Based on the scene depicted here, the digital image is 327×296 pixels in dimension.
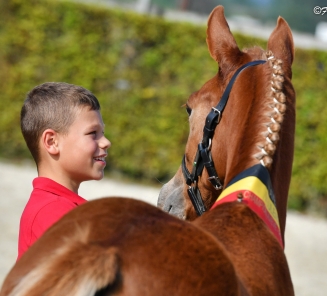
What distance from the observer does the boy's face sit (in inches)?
96.7

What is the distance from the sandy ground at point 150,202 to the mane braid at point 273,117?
14.0 ft

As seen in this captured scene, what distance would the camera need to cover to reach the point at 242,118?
2.60 metres

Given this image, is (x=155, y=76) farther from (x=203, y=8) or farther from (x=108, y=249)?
(x=108, y=249)

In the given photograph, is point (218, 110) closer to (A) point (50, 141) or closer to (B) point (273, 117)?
(B) point (273, 117)

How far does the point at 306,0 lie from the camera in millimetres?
20781

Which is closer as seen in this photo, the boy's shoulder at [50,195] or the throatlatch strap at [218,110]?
the boy's shoulder at [50,195]

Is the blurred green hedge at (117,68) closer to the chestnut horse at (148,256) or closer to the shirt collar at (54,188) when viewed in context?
the shirt collar at (54,188)

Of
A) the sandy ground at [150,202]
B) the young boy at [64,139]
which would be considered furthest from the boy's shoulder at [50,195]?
the sandy ground at [150,202]

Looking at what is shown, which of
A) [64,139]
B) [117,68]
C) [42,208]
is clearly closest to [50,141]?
[64,139]

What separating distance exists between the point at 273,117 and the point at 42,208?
104cm

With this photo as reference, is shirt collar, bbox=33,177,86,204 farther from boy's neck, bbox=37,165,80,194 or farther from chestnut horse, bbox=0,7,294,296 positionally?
chestnut horse, bbox=0,7,294,296

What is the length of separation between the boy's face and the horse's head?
569mm

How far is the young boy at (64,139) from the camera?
246 cm

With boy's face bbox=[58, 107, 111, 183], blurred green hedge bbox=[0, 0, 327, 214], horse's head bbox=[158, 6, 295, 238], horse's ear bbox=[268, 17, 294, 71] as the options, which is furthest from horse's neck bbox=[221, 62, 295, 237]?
blurred green hedge bbox=[0, 0, 327, 214]
